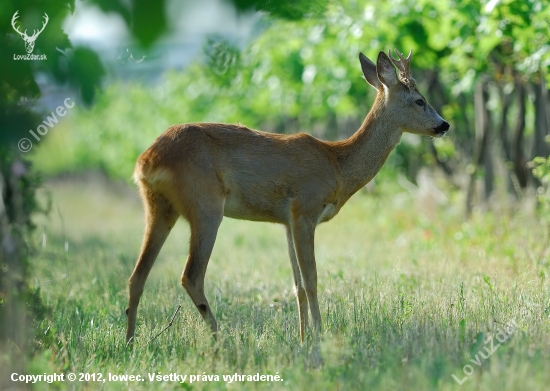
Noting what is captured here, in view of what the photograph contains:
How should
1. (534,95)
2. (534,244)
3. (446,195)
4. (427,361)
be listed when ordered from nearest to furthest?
(427,361)
(534,244)
(534,95)
(446,195)

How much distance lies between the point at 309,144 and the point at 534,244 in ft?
13.4

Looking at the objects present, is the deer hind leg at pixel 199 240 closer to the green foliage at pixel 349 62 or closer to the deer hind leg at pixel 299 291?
the deer hind leg at pixel 299 291

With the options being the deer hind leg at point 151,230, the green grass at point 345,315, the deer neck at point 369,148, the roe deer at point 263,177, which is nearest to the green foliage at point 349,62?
the roe deer at point 263,177

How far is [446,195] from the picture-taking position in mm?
16453

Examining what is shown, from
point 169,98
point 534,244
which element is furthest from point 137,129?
point 534,244

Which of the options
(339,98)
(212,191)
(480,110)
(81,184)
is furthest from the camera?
(81,184)

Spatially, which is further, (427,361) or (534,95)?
(534,95)

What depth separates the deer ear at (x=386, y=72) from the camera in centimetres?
750

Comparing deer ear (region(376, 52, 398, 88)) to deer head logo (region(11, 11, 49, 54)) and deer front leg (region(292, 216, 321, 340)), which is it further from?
deer head logo (region(11, 11, 49, 54))

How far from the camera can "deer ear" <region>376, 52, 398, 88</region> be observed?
24.6 ft

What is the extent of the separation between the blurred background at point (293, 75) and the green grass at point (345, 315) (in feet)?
2.21

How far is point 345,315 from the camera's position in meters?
6.77

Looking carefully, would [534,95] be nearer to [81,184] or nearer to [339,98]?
[339,98]

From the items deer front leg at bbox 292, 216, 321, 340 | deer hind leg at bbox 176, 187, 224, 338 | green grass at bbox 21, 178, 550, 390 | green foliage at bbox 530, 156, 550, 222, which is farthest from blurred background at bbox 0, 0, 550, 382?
deer front leg at bbox 292, 216, 321, 340
